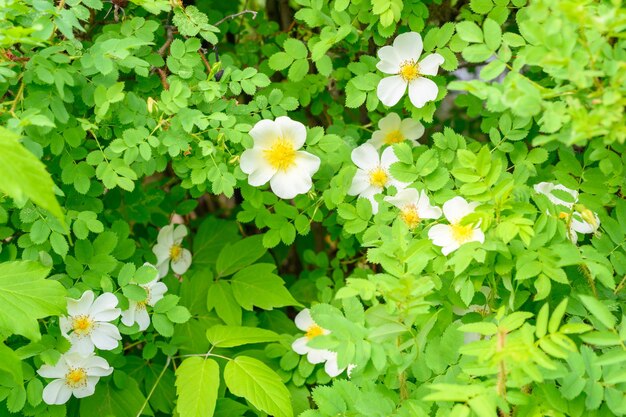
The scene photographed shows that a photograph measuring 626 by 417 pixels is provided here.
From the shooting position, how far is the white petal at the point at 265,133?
1.48 meters

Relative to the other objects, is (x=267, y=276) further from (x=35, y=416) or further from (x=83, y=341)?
(x=35, y=416)

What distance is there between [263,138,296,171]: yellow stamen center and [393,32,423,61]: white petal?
0.92 ft

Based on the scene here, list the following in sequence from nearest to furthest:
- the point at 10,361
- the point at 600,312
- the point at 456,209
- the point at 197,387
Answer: the point at 600,312 → the point at 10,361 → the point at 456,209 → the point at 197,387

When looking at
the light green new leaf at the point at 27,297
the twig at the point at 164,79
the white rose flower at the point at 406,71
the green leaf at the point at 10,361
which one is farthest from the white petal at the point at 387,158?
the green leaf at the point at 10,361

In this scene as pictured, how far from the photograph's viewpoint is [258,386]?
1503mm

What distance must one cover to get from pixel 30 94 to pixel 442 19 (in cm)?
95

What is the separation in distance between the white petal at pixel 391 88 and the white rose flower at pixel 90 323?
647mm

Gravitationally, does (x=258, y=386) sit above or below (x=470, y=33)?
below

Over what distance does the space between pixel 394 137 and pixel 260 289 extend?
1.47ft

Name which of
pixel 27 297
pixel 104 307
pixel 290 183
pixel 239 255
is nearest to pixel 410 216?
pixel 290 183

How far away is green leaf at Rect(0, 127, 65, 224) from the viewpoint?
1.04 m

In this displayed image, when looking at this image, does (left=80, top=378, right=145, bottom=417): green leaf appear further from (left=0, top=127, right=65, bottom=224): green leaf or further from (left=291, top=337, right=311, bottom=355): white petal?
(left=0, top=127, right=65, bottom=224): green leaf

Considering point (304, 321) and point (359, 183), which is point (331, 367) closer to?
point (304, 321)

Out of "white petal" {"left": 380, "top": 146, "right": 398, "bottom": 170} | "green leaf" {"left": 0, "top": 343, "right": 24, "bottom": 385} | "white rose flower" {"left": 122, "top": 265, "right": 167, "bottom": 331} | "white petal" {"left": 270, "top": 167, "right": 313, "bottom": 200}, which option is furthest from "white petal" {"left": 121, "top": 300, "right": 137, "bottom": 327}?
"white petal" {"left": 380, "top": 146, "right": 398, "bottom": 170}
